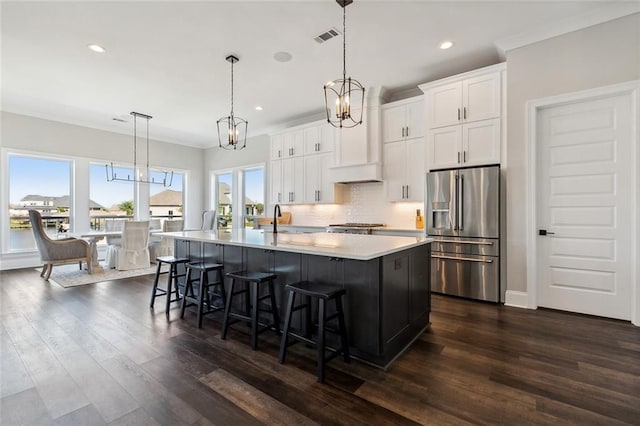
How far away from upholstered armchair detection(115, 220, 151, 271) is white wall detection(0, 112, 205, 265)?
1877 mm

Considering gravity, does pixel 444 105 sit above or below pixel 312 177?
above

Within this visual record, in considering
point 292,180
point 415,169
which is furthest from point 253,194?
Result: point 415,169

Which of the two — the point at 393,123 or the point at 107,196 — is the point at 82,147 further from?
the point at 393,123

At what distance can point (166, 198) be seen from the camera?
8.33 metres

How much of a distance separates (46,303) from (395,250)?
4307mm

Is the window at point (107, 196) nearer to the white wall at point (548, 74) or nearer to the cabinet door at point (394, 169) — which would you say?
the cabinet door at point (394, 169)

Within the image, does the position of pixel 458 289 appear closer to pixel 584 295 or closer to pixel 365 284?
pixel 584 295

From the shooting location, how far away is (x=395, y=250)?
7.42 ft

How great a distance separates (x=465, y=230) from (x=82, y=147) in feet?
25.9

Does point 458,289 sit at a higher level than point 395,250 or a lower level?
lower

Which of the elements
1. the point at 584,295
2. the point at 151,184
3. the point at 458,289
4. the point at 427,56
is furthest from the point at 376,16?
the point at 151,184

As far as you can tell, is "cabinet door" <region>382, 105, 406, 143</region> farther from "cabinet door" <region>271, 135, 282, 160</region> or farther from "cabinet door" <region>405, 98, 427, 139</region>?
"cabinet door" <region>271, 135, 282, 160</region>

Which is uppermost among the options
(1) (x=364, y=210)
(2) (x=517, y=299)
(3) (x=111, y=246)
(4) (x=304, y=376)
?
(1) (x=364, y=210)

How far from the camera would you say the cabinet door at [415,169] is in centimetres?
462
